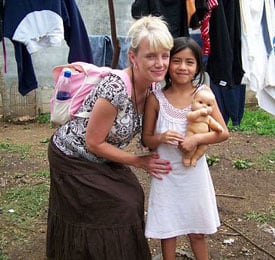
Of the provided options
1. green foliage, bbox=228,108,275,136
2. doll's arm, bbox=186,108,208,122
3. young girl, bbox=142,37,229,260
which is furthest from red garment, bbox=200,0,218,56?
green foliage, bbox=228,108,275,136

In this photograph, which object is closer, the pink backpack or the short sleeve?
the short sleeve

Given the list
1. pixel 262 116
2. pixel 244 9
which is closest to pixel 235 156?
pixel 262 116

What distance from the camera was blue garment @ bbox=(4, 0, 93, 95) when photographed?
9.53 feet

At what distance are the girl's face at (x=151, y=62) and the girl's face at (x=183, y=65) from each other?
6 centimetres

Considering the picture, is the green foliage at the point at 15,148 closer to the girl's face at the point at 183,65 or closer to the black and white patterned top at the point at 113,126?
the black and white patterned top at the point at 113,126

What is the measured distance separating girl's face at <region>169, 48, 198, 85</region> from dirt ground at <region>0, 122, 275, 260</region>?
50.8 inches

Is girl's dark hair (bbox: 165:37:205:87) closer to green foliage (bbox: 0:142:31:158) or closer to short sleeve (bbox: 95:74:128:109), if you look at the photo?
short sleeve (bbox: 95:74:128:109)

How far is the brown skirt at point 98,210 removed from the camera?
278 cm

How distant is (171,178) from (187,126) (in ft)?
0.92

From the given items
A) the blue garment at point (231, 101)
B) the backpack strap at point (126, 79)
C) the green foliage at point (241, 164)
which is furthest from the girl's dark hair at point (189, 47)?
the green foliage at point (241, 164)

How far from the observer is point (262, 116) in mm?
7293

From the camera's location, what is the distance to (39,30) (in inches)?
116

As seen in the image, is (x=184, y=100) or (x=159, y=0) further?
(x=159, y=0)

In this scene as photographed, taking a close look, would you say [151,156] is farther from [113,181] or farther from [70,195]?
[70,195]
